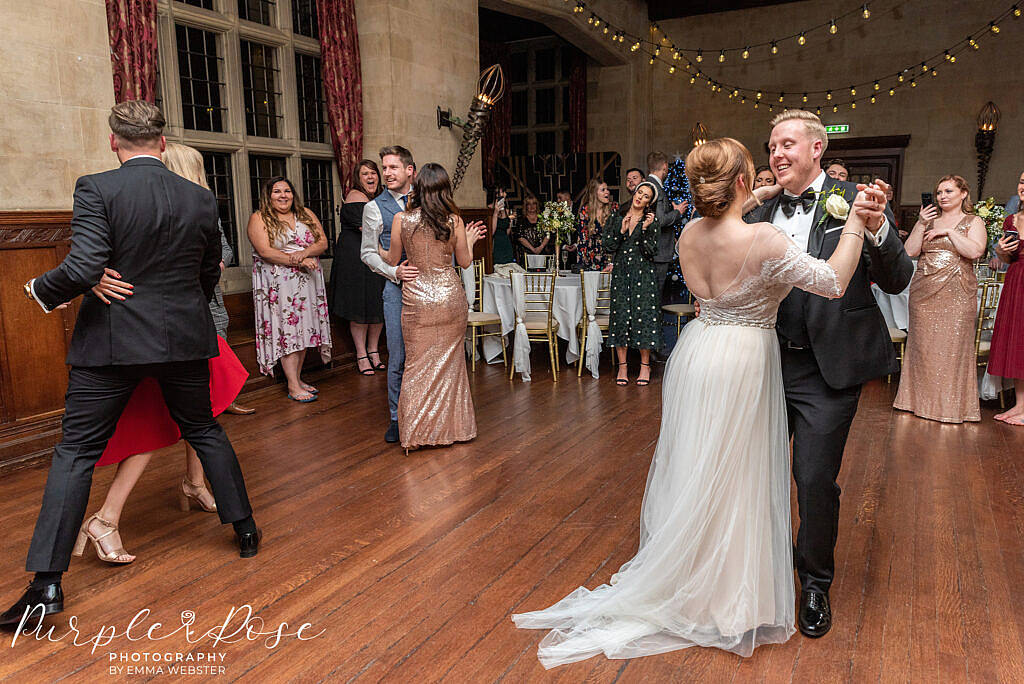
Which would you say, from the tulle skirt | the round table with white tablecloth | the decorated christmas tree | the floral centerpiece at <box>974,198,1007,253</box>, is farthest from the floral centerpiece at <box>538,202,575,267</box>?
the tulle skirt

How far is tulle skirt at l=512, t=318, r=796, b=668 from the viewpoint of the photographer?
2264mm

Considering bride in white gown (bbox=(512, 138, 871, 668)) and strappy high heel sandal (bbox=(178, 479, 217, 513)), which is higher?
bride in white gown (bbox=(512, 138, 871, 668))

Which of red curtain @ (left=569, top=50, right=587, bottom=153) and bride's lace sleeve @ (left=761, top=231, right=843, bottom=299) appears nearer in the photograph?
bride's lace sleeve @ (left=761, top=231, right=843, bottom=299)

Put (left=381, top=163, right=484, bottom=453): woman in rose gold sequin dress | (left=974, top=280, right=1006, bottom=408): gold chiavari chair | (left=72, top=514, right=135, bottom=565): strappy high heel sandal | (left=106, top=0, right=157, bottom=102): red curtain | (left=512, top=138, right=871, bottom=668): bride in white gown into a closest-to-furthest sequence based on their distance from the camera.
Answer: (left=512, top=138, right=871, bottom=668): bride in white gown
(left=72, top=514, right=135, bottom=565): strappy high heel sandal
(left=381, top=163, right=484, bottom=453): woman in rose gold sequin dress
(left=106, top=0, right=157, bottom=102): red curtain
(left=974, top=280, right=1006, bottom=408): gold chiavari chair

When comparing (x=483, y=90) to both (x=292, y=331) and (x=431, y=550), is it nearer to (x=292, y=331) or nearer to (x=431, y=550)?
(x=292, y=331)

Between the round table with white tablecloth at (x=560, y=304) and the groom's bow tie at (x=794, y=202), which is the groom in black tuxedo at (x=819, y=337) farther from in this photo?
the round table with white tablecloth at (x=560, y=304)

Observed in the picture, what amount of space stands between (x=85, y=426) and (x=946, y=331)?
5.00 metres

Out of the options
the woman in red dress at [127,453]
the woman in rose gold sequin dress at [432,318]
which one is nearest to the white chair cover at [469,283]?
the woman in rose gold sequin dress at [432,318]

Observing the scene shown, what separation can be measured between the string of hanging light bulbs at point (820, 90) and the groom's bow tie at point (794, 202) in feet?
26.5

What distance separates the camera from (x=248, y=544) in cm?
299

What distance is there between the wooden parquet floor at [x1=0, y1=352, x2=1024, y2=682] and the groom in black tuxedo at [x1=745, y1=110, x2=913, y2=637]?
40cm

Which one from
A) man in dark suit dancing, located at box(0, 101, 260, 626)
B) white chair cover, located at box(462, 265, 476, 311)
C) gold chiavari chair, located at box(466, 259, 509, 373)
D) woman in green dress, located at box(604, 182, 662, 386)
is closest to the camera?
man in dark suit dancing, located at box(0, 101, 260, 626)

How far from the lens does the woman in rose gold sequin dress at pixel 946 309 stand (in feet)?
15.6

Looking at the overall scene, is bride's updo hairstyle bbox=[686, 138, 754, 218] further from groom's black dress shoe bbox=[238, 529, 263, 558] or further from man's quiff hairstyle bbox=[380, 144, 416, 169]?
man's quiff hairstyle bbox=[380, 144, 416, 169]
